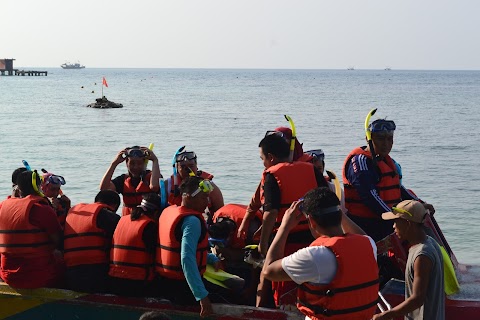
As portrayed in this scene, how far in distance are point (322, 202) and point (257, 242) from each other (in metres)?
2.25

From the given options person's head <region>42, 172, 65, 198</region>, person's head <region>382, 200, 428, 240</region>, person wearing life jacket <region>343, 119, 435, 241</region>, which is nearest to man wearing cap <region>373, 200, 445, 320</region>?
person's head <region>382, 200, 428, 240</region>

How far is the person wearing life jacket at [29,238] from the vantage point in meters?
6.22

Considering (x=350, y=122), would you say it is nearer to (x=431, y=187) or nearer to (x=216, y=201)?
(x=431, y=187)

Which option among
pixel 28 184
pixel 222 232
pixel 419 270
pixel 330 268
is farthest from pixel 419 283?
pixel 28 184

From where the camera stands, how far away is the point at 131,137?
31.4 m

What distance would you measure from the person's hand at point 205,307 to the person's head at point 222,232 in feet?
2.87

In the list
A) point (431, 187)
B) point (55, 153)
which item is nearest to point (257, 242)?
point (431, 187)

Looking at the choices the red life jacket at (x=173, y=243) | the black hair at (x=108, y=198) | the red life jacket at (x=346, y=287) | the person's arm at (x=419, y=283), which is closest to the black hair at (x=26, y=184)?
the black hair at (x=108, y=198)

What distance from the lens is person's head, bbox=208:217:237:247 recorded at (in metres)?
6.46

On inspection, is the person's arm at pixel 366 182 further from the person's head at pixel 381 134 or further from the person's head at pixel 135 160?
the person's head at pixel 135 160

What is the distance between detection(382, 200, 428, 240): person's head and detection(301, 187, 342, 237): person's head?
0.62 m

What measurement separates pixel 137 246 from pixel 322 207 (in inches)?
84.9

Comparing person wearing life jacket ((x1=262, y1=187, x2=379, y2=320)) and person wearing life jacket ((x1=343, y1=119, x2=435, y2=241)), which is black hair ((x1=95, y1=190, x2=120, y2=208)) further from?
person wearing life jacket ((x1=262, y1=187, x2=379, y2=320))

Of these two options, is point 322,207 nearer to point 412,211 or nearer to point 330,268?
point 330,268
